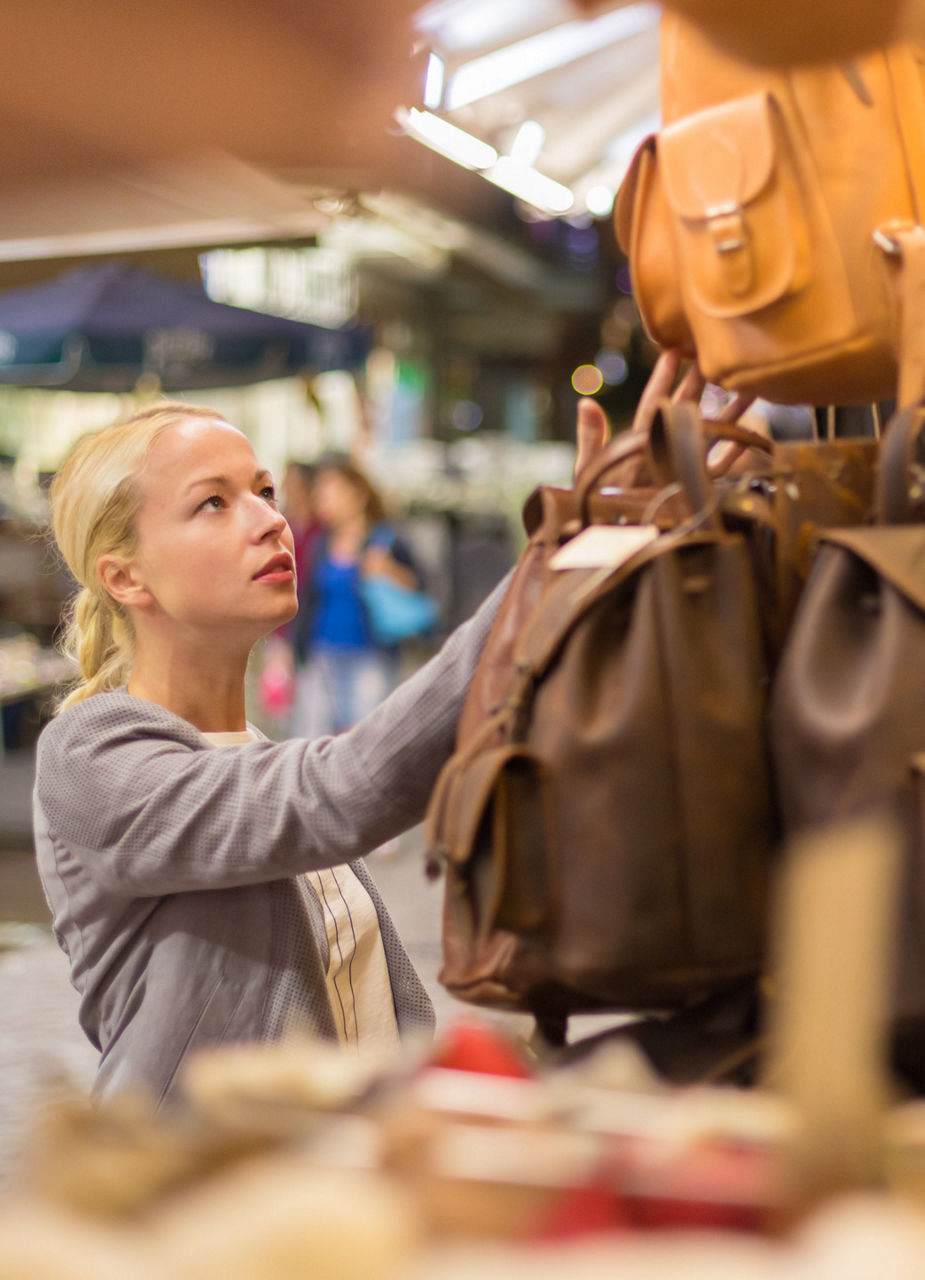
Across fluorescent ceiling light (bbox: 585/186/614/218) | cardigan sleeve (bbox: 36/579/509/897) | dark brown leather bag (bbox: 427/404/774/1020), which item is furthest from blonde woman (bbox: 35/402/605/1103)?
fluorescent ceiling light (bbox: 585/186/614/218)

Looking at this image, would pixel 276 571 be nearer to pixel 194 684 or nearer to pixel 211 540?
pixel 211 540

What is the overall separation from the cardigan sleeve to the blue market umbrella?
4396mm

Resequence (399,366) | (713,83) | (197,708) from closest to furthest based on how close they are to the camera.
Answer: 1. (713,83)
2. (197,708)
3. (399,366)

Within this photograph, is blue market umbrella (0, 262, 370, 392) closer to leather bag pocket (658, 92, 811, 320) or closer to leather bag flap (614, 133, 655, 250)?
leather bag flap (614, 133, 655, 250)

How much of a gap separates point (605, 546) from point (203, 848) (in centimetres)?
52

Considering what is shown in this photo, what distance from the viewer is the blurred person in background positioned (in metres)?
6.69

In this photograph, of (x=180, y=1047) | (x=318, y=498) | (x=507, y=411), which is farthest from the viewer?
(x=507, y=411)

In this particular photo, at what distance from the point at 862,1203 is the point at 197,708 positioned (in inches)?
47.3

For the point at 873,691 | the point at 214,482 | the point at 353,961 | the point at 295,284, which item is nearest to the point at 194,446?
the point at 214,482

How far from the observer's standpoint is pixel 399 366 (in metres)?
13.2

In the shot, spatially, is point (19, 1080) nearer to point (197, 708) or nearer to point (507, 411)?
point (197, 708)

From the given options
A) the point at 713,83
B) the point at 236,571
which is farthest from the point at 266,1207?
the point at 236,571

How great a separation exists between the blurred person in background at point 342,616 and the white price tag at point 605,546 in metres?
5.72

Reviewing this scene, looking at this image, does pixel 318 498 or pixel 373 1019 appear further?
pixel 318 498
